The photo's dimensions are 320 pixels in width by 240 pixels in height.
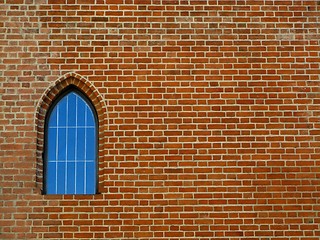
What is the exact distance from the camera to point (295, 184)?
32.1 ft

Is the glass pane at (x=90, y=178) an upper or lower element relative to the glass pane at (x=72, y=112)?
lower

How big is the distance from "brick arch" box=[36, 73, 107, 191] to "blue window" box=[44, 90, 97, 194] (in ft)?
0.28

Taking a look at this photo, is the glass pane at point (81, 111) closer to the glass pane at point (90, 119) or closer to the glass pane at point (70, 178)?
the glass pane at point (90, 119)

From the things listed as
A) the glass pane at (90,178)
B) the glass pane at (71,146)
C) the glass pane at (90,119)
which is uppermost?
the glass pane at (90,119)

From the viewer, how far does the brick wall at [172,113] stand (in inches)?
377

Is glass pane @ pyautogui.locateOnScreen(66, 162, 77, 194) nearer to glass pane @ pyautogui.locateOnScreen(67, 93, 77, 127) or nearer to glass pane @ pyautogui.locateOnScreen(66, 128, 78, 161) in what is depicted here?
glass pane @ pyautogui.locateOnScreen(66, 128, 78, 161)

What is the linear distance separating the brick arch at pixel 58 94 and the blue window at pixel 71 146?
86 mm

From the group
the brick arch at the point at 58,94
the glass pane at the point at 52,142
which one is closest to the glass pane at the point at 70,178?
the glass pane at the point at 52,142

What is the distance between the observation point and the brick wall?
9570 mm

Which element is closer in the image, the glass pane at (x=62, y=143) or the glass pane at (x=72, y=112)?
the glass pane at (x=62, y=143)

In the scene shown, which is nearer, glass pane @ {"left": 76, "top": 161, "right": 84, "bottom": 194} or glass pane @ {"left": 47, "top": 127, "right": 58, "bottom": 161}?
glass pane @ {"left": 76, "top": 161, "right": 84, "bottom": 194}

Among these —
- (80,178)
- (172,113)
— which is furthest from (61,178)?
(172,113)

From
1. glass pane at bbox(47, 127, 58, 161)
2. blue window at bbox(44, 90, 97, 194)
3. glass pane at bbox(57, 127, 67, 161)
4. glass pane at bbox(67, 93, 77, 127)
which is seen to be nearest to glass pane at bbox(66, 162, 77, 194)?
blue window at bbox(44, 90, 97, 194)

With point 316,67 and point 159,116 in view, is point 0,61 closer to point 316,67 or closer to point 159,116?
point 159,116
